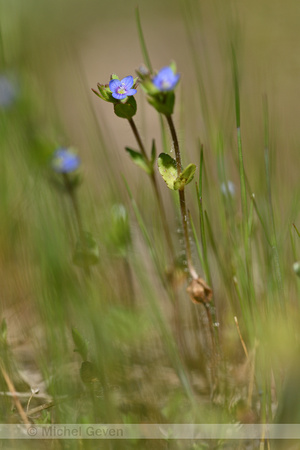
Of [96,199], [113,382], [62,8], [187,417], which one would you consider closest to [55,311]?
[113,382]

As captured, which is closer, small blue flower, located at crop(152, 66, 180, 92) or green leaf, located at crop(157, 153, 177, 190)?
small blue flower, located at crop(152, 66, 180, 92)

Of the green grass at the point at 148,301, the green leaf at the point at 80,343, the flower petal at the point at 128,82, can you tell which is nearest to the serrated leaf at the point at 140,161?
the green grass at the point at 148,301

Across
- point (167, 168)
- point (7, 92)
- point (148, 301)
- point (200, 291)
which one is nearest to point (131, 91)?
point (167, 168)

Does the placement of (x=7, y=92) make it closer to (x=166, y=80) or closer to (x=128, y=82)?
(x=128, y=82)

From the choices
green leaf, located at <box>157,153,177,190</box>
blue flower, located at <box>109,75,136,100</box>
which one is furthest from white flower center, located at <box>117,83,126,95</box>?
green leaf, located at <box>157,153,177,190</box>

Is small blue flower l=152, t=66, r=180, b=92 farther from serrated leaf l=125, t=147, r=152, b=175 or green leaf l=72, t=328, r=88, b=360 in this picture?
green leaf l=72, t=328, r=88, b=360

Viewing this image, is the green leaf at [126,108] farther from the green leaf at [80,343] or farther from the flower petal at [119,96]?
the green leaf at [80,343]

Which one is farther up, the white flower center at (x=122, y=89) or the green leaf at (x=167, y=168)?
the white flower center at (x=122, y=89)
